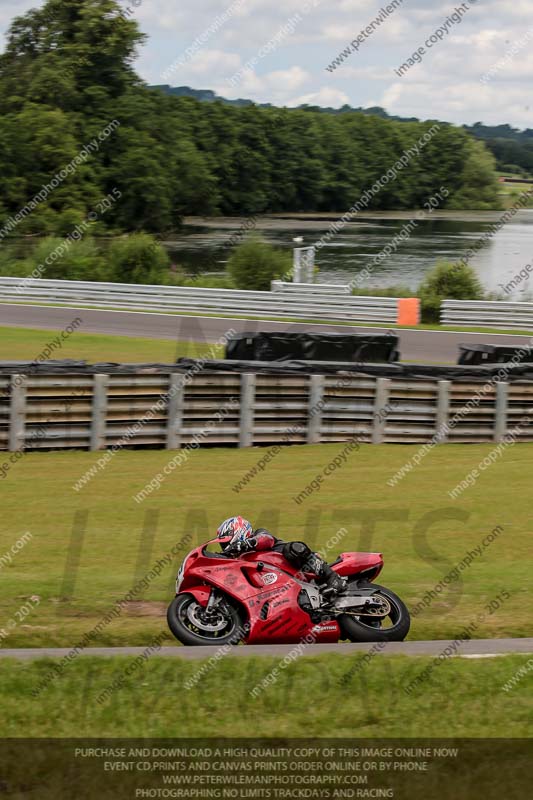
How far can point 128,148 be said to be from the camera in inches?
2611

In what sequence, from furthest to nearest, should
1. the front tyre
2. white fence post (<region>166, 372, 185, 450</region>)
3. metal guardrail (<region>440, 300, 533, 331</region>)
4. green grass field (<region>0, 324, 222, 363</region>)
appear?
metal guardrail (<region>440, 300, 533, 331</region>), green grass field (<region>0, 324, 222, 363</region>), white fence post (<region>166, 372, 185, 450</region>), the front tyre

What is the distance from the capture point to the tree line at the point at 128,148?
61.6m

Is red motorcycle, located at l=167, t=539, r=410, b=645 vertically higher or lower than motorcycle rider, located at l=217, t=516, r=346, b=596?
lower

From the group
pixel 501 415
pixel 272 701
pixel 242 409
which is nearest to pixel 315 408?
pixel 242 409

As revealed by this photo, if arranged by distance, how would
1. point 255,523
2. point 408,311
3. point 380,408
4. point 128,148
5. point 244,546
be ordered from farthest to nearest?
point 128,148 → point 408,311 → point 380,408 → point 255,523 → point 244,546

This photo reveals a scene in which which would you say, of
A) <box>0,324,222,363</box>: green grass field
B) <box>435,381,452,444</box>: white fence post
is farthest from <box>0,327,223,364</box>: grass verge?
<box>435,381,452,444</box>: white fence post

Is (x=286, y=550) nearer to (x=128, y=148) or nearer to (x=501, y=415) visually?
(x=501, y=415)

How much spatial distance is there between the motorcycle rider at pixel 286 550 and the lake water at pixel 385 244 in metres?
26.8

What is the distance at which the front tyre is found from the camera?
7.29m

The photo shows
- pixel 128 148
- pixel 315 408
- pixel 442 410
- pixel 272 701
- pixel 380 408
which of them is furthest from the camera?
pixel 128 148

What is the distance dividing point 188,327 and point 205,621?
2049cm

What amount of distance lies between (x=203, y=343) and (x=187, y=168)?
50.3 m

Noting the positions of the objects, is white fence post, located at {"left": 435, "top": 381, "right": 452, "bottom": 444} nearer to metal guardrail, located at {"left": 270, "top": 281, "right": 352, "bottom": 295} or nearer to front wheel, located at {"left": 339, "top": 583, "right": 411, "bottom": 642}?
front wheel, located at {"left": 339, "top": 583, "right": 411, "bottom": 642}

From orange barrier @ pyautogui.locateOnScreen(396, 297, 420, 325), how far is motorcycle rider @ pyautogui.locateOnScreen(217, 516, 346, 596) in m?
21.9
